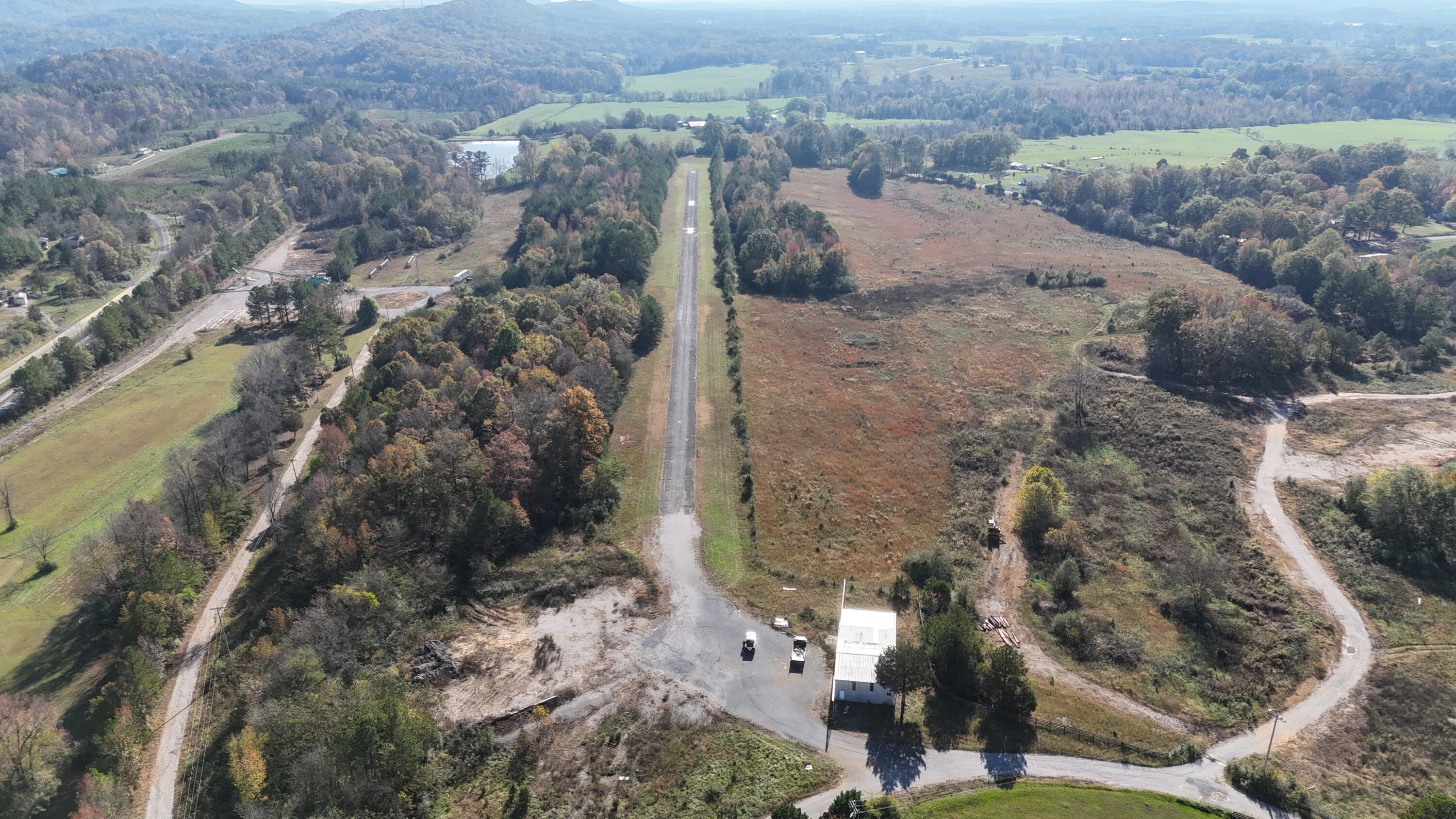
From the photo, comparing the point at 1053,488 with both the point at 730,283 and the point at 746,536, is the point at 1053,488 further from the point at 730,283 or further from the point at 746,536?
the point at 730,283

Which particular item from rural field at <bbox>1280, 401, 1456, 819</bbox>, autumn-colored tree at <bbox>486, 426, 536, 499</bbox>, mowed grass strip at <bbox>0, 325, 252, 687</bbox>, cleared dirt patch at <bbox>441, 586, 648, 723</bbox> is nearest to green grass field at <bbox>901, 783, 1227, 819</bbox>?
rural field at <bbox>1280, 401, 1456, 819</bbox>

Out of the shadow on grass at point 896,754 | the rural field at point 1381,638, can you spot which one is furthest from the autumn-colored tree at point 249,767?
the rural field at point 1381,638

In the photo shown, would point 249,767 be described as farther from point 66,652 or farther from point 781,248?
point 781,248

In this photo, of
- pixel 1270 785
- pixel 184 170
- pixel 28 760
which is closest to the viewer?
pixel 1270 785

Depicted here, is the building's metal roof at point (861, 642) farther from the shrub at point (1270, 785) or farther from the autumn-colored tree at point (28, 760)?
the autumn-colored tree at point (28, 760)

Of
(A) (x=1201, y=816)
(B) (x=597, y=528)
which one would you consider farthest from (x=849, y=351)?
(A) (x=1201, y=816)

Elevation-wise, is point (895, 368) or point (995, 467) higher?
point (895, 368)

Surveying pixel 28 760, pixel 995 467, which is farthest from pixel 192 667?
pixel 995 467
